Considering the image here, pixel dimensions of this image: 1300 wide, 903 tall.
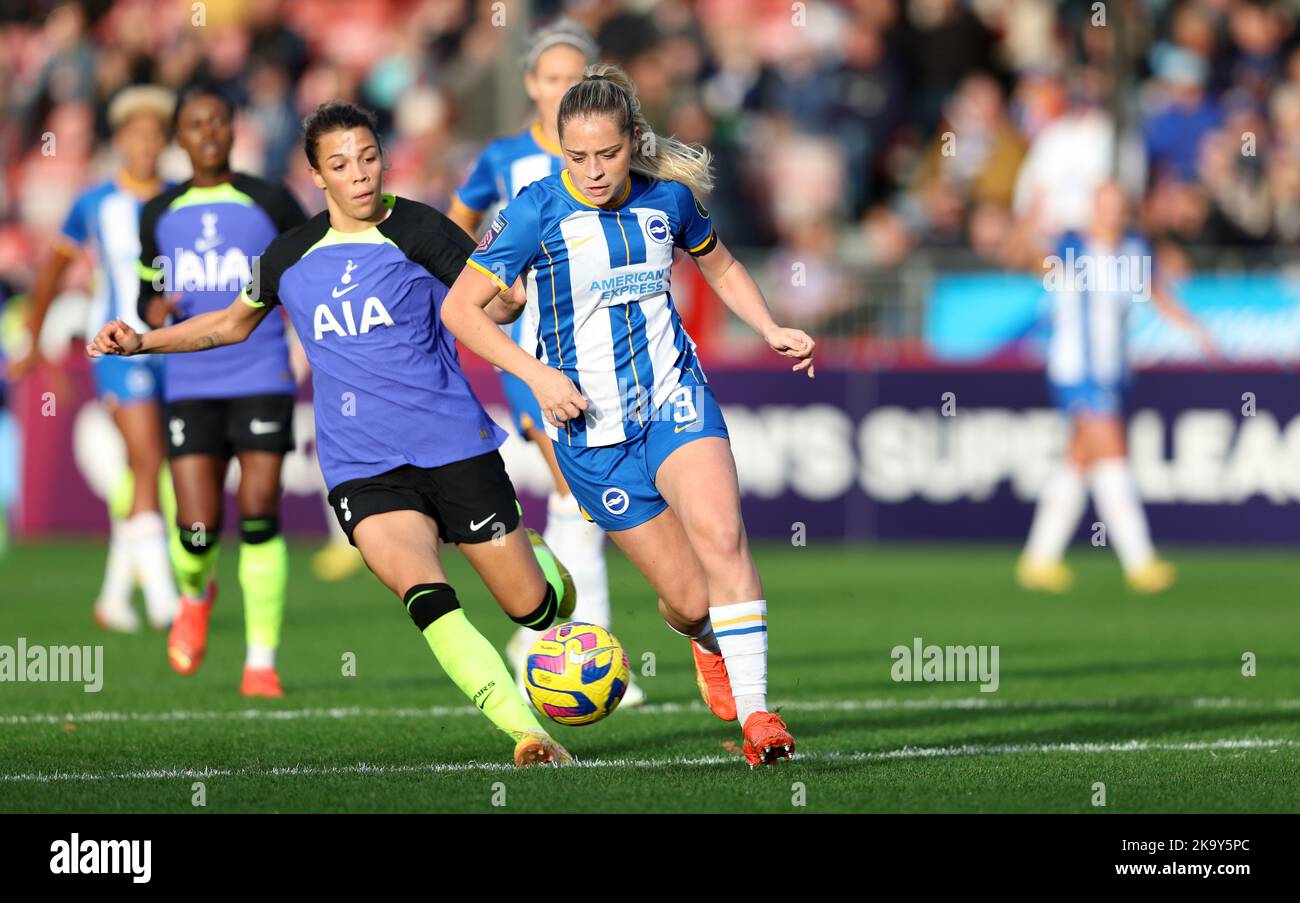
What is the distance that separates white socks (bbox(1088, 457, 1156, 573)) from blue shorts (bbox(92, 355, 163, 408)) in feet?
22.6

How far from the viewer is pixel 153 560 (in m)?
12.0

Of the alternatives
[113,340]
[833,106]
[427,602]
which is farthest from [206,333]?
[833,106]

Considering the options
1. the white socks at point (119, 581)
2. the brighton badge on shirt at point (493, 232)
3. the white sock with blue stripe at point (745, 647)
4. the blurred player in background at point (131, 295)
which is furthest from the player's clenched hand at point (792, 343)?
the white socks at point (119, 581)

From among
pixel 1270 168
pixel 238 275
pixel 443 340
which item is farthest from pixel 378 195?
pixel 1270 168

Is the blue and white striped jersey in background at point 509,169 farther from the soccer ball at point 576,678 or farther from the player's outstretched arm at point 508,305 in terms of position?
the soccer ball at point 576,678

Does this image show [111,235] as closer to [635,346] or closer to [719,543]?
[635,346]

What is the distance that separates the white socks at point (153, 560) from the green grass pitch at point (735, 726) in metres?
0.22

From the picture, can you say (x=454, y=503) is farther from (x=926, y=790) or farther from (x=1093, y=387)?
(x=1093, y=387)

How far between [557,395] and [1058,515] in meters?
9.33

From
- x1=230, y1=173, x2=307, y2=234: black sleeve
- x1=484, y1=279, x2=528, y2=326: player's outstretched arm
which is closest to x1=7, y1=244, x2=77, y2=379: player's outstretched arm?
x1=230, y1=173, x2=307, y2=234: black sleeve

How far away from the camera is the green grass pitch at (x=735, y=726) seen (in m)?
6.59

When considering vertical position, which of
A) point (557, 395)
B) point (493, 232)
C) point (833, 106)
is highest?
point (833, 106)

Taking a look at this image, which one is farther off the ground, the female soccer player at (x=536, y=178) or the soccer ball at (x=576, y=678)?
the female soccer player at (x=536, y=178)
